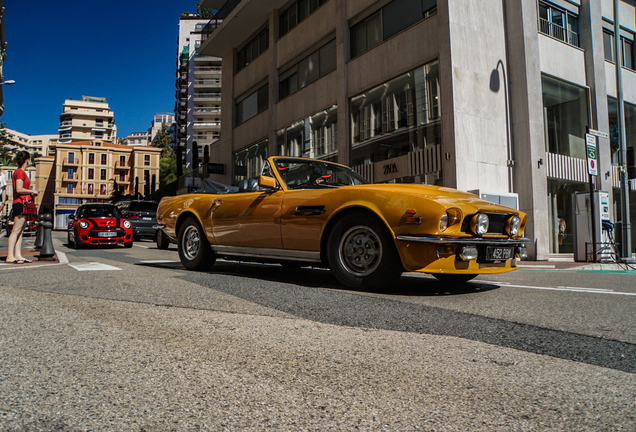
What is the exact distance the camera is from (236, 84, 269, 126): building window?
2597 centimetres

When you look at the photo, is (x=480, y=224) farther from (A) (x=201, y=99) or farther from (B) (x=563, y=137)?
(A) (x=201, y=99)

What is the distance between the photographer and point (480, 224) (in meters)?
4.48

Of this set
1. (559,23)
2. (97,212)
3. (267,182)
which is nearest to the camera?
(267,182)

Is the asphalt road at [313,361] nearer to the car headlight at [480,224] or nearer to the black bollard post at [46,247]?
the car headlight at [480,224]

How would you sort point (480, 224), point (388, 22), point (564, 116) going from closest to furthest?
point (480, 224), point (564, 116), point (388, 22)

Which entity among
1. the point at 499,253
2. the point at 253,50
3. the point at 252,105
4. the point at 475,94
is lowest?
the point at 499,253

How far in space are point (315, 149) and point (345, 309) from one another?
1757cm

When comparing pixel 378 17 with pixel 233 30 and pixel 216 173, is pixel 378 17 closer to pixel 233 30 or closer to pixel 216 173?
pixel 233 30

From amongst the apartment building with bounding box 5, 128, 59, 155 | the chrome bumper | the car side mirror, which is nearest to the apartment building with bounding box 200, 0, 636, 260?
the car side mirror

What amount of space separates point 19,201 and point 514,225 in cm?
723

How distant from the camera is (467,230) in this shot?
444 centimetres

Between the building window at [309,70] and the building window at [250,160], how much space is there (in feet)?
10.5

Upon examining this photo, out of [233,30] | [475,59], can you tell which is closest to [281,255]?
[475,59]

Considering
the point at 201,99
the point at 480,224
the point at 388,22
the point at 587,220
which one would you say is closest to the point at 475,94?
the point at 388,22
